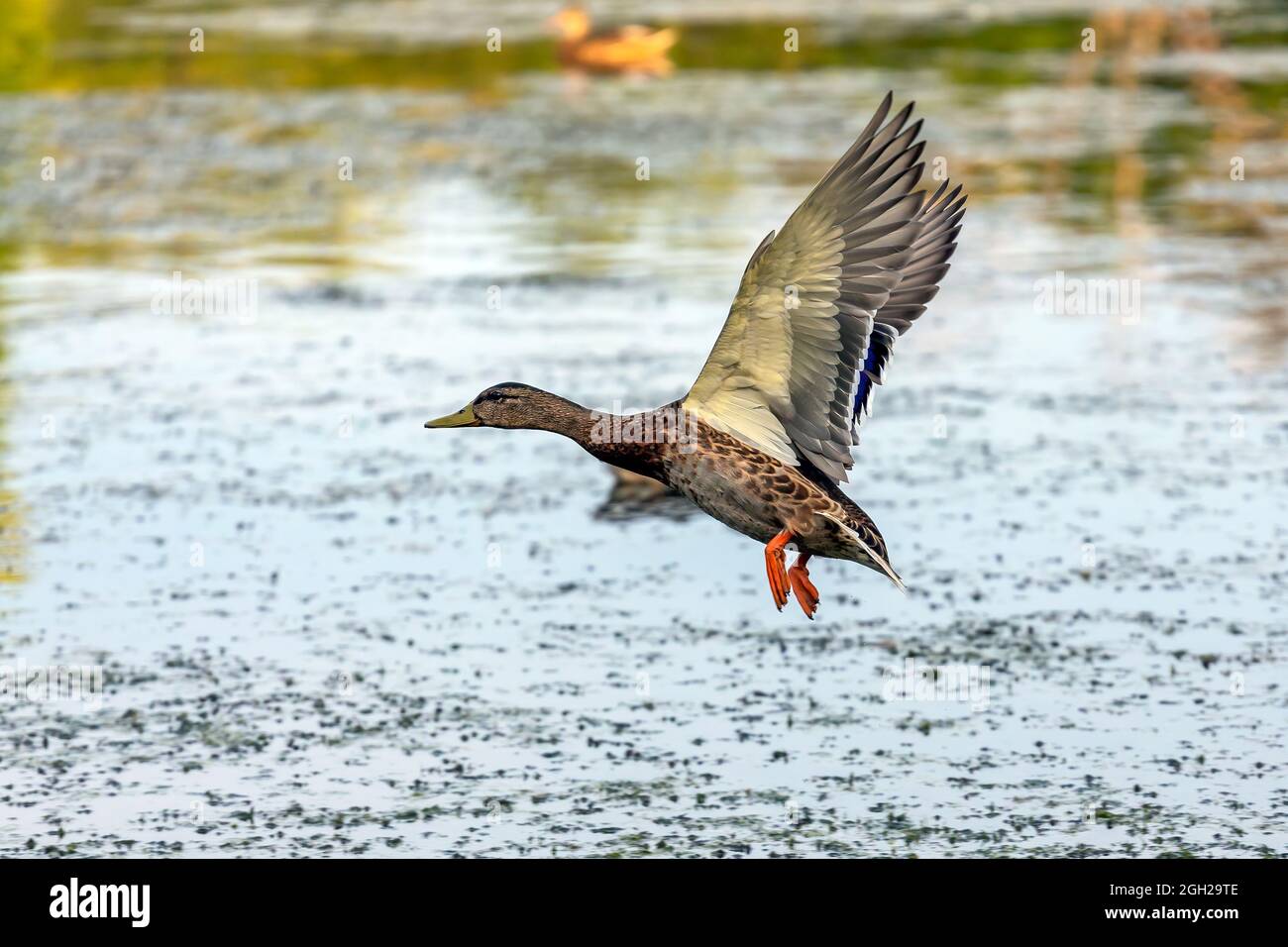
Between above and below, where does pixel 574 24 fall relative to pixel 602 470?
above

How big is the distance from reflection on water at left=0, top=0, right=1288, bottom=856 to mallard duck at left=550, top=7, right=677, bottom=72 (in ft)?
1.57

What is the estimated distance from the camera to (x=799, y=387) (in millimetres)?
8570

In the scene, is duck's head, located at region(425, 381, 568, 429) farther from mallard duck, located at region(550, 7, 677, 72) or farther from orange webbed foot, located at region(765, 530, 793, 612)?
mallard duck, located at region(550, 7, 677, 72)

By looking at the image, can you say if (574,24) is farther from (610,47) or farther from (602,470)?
(602,470)

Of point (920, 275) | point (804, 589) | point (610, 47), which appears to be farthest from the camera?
point (610, 47)

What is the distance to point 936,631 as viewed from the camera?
42.5 feet

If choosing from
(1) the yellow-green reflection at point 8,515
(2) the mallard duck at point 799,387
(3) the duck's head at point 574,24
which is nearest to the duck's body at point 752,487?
(2) the mallard duck at point 799,387

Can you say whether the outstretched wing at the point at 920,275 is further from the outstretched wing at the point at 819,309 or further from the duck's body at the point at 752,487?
the duck's body at the point at 752,487

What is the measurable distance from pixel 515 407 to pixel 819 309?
141 centimetres

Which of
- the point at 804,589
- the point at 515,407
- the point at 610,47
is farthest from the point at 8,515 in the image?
the point at 610,47

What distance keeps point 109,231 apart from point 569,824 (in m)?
16.8
